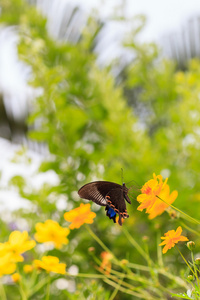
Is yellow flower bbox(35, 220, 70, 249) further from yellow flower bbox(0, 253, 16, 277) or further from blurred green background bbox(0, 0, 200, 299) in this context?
blurred green background bbox(0, 0, 200, 299)

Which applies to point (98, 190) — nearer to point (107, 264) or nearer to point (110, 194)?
point (110, 194)

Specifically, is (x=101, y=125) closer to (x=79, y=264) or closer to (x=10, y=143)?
(x=79, y=264)

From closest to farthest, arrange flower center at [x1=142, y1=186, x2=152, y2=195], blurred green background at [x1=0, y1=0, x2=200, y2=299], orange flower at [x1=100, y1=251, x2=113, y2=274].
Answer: flower center at [x1=142, y1=186, x2=152, y2=195] → orange flower at [x1=100, y1=251, x2=113, y2=274] → blurred green background at [x1=0, y1=0, x2=200, y2=299]

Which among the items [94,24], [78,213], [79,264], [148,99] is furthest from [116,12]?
[78,213]

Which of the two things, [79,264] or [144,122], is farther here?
[144,122]

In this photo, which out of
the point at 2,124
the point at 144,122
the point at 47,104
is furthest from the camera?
the point at 2,124

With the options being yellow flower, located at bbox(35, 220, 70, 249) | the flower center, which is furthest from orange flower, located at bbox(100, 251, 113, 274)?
the flower center

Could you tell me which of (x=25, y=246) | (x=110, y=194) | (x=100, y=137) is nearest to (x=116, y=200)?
(x=110, y=194)
